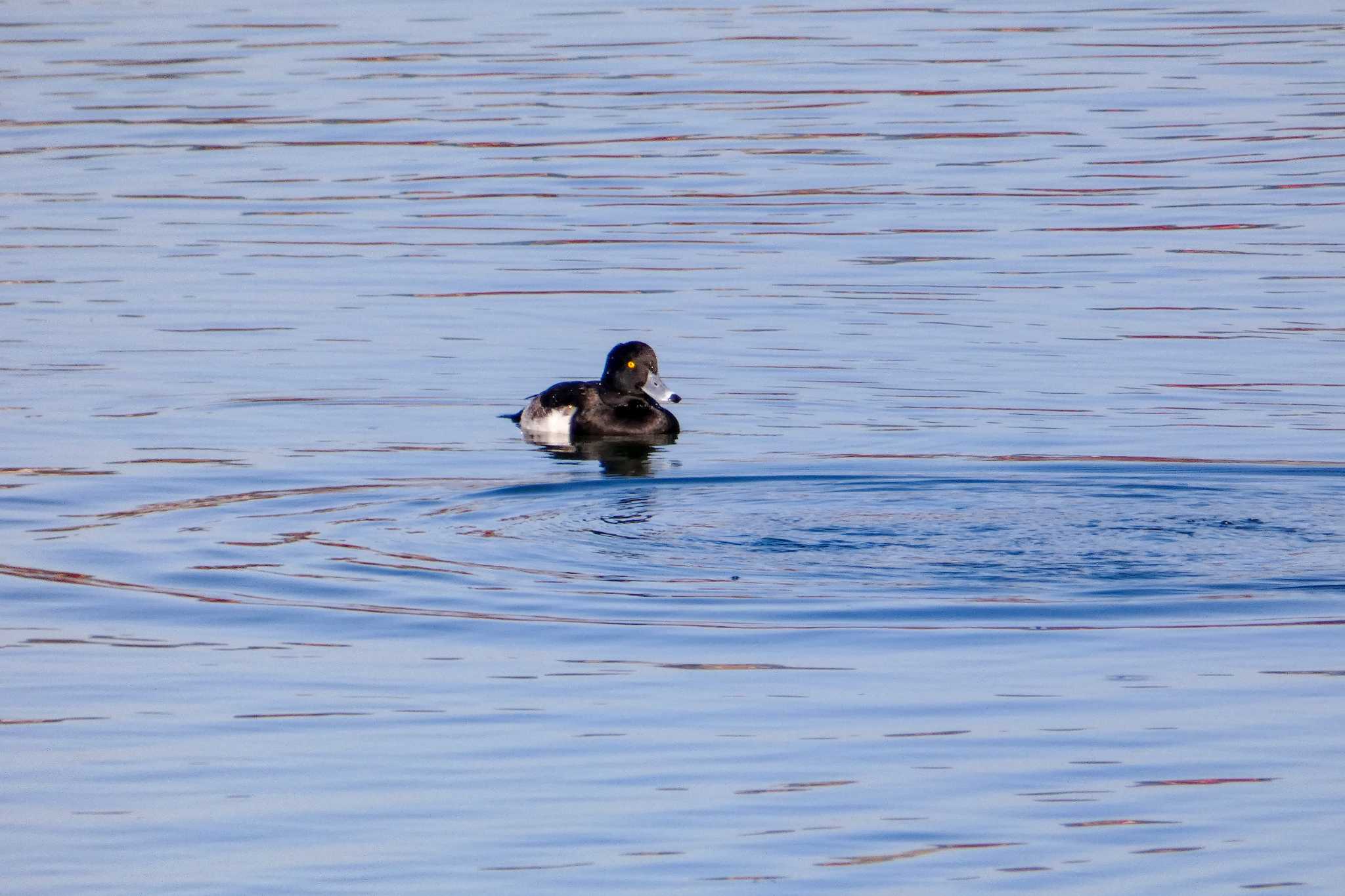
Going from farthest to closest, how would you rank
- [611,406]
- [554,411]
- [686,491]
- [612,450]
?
[611,406] → [612,450] → [554,411] → [686,491]

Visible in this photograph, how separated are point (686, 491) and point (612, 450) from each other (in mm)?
2605

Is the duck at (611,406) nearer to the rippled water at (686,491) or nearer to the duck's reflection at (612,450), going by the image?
the duck's reflection at (612,450)

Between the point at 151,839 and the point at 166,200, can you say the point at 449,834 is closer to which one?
the point at 151,839

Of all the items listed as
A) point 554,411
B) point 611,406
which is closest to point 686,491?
point 554,411

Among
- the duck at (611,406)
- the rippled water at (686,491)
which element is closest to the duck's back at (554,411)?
the duck at (611,406)

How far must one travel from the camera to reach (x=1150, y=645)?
27.8ft

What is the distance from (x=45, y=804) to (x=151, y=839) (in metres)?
0.50

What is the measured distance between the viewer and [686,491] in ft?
38.1

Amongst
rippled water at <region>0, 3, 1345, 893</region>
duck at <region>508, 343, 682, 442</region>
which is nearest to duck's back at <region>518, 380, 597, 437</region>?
duck at <region>508, 343, 682, 442</region>

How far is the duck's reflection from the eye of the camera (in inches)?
530

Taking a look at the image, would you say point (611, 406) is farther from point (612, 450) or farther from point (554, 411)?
Result: point (554, 411)

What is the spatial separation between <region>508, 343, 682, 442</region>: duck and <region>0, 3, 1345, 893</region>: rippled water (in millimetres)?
196

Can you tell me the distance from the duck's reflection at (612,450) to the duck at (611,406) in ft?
0.09

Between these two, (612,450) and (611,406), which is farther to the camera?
(611,406)
